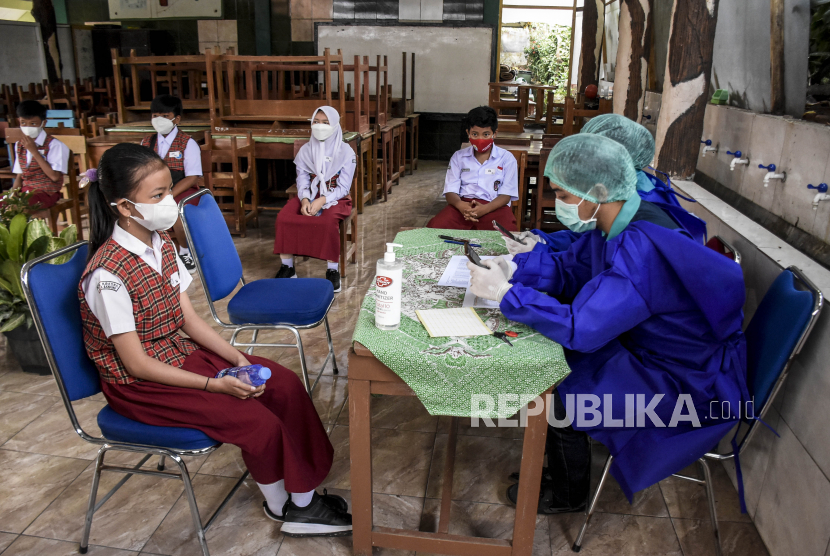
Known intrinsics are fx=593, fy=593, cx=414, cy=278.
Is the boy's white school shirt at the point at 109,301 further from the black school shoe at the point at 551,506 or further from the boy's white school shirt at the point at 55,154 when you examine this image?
the boy's white school shirt at the point at 55,154

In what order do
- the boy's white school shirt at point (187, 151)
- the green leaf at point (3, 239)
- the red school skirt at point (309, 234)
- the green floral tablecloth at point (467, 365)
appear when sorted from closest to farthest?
the green floral tablecloth at point (467, 365) → the green leaf at point (3, 239) → the red school skirt at point (309, 234) → the boy's white school shirt at point (187, 151)

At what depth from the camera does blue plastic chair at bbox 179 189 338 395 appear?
7.05ft

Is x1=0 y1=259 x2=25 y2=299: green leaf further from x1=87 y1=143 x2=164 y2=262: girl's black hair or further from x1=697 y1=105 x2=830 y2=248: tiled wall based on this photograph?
→ x1=697 y1=105 x2=830 y2=248: tiled wall

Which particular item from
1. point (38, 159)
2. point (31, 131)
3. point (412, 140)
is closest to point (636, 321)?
point (38, 159)

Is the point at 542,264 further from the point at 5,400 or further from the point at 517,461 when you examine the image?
the point at 5,400

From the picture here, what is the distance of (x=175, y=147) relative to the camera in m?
4.11

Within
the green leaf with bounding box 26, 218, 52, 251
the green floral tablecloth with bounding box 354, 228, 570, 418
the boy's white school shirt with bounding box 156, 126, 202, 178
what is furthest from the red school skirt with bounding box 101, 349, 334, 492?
the boy's white school shirt with bounding box 156, 126, 202, 178

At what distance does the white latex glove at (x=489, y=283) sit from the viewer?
1.59 meters

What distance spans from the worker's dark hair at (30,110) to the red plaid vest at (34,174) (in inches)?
7.2

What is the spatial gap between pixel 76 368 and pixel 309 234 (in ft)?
7.42

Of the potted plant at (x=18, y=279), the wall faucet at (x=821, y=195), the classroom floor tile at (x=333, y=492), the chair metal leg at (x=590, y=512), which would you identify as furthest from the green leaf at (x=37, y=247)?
the wall faucet at (x=821, y=195)

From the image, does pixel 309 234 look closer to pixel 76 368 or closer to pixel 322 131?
pixel 322 131

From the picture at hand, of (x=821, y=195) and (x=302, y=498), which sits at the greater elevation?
(x=821, y=195)

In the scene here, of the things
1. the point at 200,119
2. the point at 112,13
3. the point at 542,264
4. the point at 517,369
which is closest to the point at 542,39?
the point at 200,119
